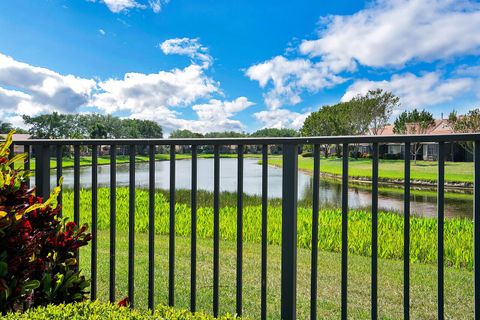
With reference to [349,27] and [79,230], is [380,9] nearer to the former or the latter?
[349,27]

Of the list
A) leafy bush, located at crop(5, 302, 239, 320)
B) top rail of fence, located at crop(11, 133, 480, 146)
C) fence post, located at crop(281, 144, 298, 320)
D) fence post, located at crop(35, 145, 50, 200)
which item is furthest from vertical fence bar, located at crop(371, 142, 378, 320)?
fence post, located at crop(35, 145, 50, 200)

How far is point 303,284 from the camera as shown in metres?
3.23

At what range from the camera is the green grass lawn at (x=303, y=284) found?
2.71m

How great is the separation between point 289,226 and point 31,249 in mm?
1421

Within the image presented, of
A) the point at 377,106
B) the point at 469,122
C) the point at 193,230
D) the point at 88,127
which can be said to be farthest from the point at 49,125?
the point at 193,230

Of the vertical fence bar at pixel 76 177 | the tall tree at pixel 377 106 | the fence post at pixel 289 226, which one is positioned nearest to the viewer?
the fence post at pixel 289 226

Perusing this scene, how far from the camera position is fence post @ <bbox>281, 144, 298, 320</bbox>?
6.44ft

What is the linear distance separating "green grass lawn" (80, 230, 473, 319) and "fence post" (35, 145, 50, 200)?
96 cm

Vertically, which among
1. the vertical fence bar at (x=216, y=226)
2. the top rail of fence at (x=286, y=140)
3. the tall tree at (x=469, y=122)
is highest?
the tall tree at (x=469, y=122)

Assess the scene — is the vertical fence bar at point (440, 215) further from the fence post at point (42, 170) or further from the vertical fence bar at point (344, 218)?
the fence post at point (42, 170)

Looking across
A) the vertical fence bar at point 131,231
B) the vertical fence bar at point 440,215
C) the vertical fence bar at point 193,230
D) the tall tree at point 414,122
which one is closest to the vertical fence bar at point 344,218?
the vertical fence bar at point 440,215

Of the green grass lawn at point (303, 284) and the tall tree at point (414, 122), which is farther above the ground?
the tall tree at point (414, 122)

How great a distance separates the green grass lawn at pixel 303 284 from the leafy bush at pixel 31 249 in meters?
0.68

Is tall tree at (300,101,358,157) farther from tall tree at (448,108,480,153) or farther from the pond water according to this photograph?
the pond water
